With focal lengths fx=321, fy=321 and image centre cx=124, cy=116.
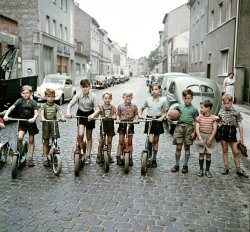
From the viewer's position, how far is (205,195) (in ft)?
16.0

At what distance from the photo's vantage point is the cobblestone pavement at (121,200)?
3867 mm

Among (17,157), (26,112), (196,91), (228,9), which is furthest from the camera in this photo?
(228,9)

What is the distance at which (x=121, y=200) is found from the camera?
4605 millimetres

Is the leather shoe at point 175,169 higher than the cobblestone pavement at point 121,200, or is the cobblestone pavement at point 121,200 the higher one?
the leather shoe at point 175,169

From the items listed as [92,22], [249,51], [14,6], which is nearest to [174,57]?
[92,22]

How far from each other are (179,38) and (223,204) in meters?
53.6

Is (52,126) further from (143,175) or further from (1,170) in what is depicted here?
(143,175)

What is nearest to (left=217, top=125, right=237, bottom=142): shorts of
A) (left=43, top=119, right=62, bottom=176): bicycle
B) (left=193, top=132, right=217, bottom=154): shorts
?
(left=193, top=132, right=217, bottom=154): shorts

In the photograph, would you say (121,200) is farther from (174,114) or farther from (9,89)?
(9,89)

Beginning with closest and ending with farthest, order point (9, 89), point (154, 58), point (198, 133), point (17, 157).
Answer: point (17, 157), point (198, 133), point (9, 89), point (154, 58)

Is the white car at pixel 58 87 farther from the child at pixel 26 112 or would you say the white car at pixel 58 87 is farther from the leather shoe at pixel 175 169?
the leather shoe at pixel 175 169

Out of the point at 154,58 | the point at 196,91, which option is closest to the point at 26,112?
the point at 196,91

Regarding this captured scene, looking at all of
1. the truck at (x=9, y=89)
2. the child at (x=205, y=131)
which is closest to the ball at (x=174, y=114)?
the child at (x=205, y=131)

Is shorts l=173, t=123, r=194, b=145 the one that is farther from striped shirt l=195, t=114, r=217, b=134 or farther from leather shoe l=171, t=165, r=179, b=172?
leather shoe l=171, t=165, r=179, b=172
